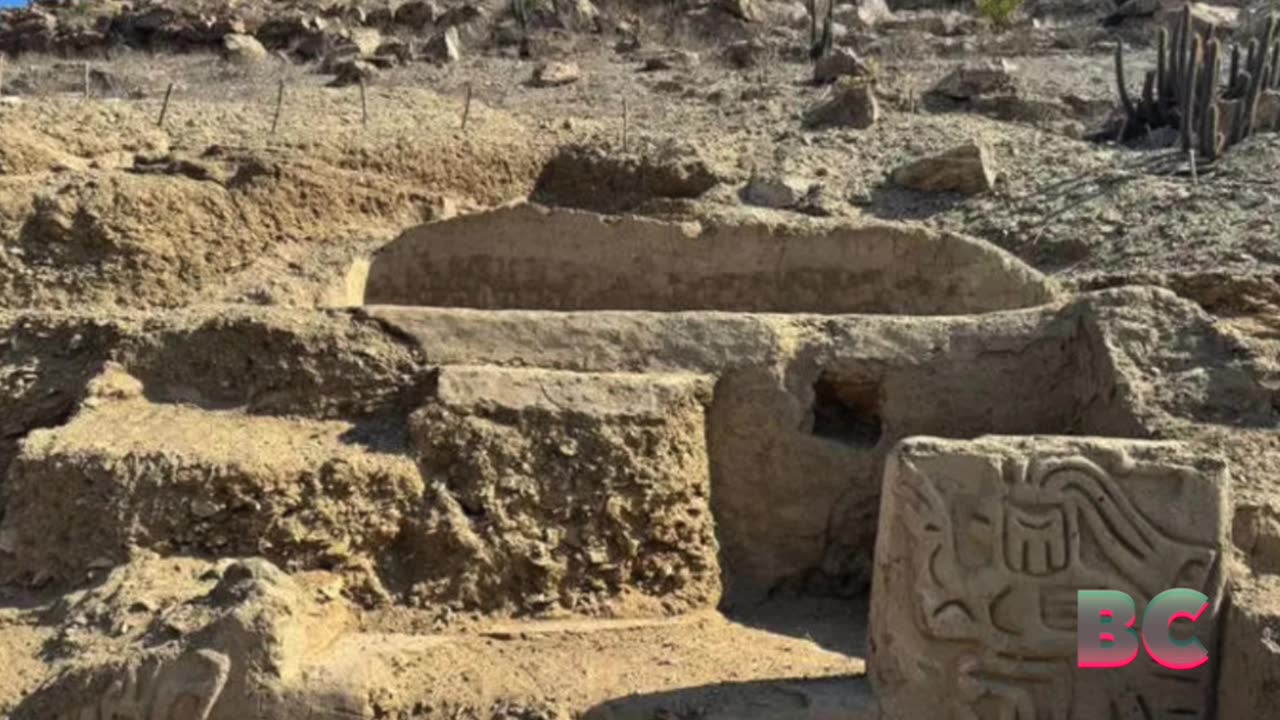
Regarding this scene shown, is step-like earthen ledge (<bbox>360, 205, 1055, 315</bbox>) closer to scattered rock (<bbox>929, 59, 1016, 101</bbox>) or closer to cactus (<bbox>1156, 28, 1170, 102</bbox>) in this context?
cactus (<bbox>1156, 28, 1170, 102</bbox>)

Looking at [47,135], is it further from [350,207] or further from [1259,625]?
[1259,625]

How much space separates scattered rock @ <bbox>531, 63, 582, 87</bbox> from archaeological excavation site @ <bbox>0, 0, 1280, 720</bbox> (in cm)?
534

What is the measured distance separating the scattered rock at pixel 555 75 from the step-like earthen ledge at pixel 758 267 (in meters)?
8.33

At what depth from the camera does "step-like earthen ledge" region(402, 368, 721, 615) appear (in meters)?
6.26

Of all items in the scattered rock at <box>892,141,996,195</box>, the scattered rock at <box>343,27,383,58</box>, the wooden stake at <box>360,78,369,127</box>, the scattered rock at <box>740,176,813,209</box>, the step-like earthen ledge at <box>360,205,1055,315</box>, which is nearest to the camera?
the step-like earthen ledge at <box>360,205,1055,315</box>

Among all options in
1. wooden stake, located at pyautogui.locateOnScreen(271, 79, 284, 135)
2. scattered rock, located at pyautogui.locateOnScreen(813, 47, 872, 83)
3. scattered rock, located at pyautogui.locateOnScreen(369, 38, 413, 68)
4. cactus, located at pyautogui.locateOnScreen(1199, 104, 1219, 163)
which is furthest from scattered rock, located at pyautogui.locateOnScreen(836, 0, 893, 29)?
wooden stake, located at pyautogui.locateOnScreen(271, 79, 284, 135)

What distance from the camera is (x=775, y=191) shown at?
43.5ft

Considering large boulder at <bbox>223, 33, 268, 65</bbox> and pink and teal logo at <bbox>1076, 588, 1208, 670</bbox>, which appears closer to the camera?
pink and teal logo at <bbox>1076, 588, 1208, 670</bbox>

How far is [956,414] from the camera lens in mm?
6898

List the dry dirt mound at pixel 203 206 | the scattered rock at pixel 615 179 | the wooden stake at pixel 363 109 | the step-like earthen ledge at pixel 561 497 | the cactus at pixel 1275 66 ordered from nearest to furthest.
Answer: the step-like earthen ledge at pixel 561 497 < the dry dirt mound at pixel 203 206 < the scattered rock at pixel 615 179 < the wooden stake at pixel 363 109 < the cactus at pixel 1275 66

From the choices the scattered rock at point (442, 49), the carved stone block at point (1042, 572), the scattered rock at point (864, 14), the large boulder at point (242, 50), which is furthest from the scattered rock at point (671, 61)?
the carved stone block at point (1042, 572)

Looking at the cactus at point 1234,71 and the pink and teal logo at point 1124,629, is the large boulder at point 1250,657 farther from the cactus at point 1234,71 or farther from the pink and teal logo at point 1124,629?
the cactus at point 1234,71

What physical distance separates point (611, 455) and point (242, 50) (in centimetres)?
1462

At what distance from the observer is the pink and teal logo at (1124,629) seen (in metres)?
4.98
